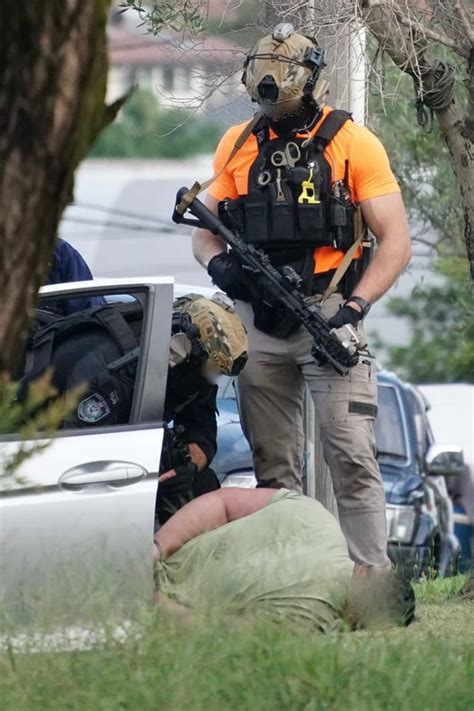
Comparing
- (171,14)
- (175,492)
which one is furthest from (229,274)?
(171,14)

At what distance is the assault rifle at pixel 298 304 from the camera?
5.48 metres

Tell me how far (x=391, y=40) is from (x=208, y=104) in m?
1.32

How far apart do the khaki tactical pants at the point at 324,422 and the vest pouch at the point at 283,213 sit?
298 mm

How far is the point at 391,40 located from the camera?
5887mm

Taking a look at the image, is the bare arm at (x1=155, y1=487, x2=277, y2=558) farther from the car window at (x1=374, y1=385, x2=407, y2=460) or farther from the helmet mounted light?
the car window at (x1=374, y1=385, x2=407, y2=460)

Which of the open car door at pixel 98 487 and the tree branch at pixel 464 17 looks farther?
the tree branch at pixel 464 17

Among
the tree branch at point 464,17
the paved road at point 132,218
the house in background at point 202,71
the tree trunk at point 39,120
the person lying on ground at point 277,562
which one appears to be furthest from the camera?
the paved road at point 132,218

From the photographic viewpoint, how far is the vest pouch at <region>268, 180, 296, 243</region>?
5598 millimetres

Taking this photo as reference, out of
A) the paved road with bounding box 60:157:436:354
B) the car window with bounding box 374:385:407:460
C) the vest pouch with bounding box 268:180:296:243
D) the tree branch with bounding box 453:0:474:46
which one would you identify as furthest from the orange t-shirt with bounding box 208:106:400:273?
the paved road with bounding box 60:157:436:354

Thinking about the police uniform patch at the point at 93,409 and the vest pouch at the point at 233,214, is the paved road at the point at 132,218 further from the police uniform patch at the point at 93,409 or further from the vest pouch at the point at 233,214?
the police uniform patch at the point at 93,409

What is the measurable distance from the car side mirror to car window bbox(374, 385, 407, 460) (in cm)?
54

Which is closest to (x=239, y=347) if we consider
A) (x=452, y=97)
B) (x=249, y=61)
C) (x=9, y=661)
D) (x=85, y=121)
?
(x=249, y=61)

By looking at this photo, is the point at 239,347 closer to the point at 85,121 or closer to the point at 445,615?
the point at 445,615

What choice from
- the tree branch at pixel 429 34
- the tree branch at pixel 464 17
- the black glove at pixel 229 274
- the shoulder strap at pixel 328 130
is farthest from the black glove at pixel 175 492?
the tree branch at pixel 464 17
